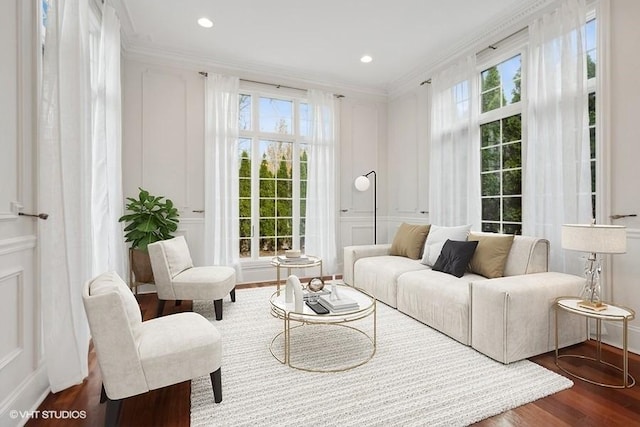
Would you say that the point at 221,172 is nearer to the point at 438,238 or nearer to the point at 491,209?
the point at 438,238

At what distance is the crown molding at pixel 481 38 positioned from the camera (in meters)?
3.20

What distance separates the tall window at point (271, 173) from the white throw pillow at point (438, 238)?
201cm

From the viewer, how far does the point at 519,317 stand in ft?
7.45

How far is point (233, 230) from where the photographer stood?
14.5 feet

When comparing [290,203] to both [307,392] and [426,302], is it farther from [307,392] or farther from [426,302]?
[307,392]

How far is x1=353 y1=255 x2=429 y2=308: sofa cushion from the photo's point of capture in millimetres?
3465

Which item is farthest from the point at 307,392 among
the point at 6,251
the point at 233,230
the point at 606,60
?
the point at 606,60

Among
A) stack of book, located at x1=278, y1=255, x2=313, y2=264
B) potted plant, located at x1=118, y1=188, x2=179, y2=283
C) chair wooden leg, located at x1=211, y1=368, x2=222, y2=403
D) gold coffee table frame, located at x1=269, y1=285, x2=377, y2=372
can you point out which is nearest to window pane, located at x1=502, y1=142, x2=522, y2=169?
gold coffee table frame, located at x1=269, y1=285, x2=377, y2=372

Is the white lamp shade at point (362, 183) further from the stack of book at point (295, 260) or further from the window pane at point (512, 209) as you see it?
the window pane at point (512, 209)

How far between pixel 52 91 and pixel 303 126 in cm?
348

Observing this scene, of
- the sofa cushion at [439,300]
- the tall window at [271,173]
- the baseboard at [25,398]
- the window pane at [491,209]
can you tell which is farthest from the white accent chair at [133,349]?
the window pane at [491,209]

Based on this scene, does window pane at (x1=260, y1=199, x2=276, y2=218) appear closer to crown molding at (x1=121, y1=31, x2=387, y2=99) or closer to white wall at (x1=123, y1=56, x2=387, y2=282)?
white wall at (x1=123, y1=56, x2=387, y2=282)

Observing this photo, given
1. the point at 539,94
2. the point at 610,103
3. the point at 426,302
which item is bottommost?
the point at 426,302

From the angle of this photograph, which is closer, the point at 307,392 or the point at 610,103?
the point at 307,392
